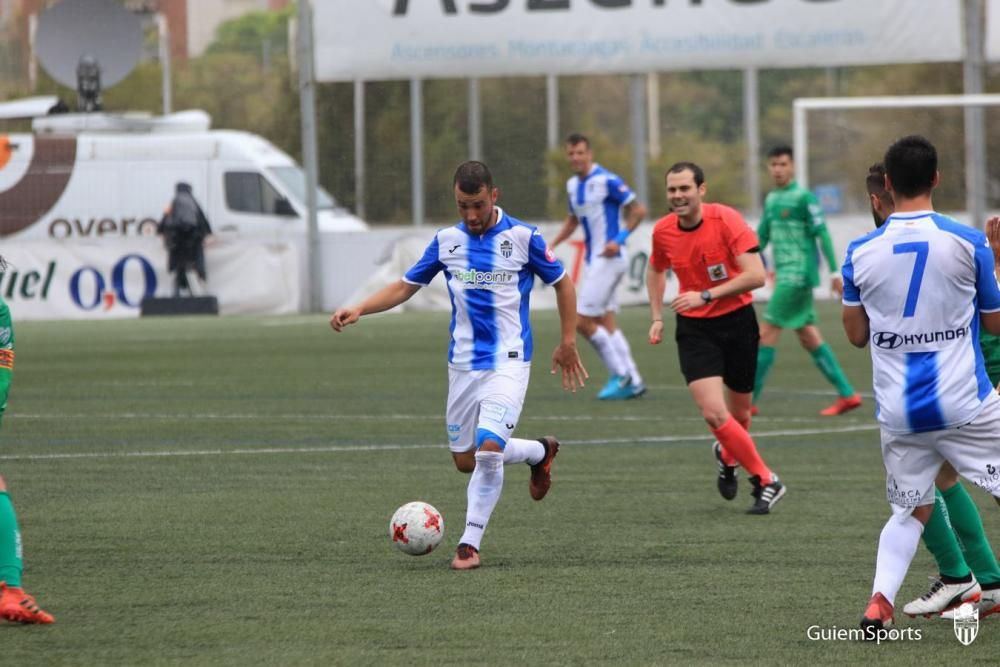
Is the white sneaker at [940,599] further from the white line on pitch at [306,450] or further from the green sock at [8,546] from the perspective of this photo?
the white line on pitch at [306,450]

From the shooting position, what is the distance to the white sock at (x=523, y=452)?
859 centimetres

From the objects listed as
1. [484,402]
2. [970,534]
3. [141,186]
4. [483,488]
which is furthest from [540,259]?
[141,186]

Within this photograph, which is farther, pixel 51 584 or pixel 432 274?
pixel 432 274

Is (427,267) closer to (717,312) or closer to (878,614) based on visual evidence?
(717,312)

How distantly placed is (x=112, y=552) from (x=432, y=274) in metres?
1.92

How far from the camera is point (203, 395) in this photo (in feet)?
52.3

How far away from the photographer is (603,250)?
16188 mm

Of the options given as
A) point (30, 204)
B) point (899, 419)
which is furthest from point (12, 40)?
point (899, 419)

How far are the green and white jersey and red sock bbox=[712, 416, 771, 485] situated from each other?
479 centimetres

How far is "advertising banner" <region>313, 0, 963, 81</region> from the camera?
2930cm

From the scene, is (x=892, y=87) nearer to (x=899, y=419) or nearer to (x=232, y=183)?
(x=232, y=183)

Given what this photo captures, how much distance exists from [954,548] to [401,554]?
2662mm

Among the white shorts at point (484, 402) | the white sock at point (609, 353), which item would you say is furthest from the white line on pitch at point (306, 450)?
the white shorts at point (484, 402)

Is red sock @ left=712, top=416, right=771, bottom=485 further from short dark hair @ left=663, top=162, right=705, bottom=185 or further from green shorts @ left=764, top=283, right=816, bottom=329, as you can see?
green shorts @ left=764, top=283, right=816, bottom=329
